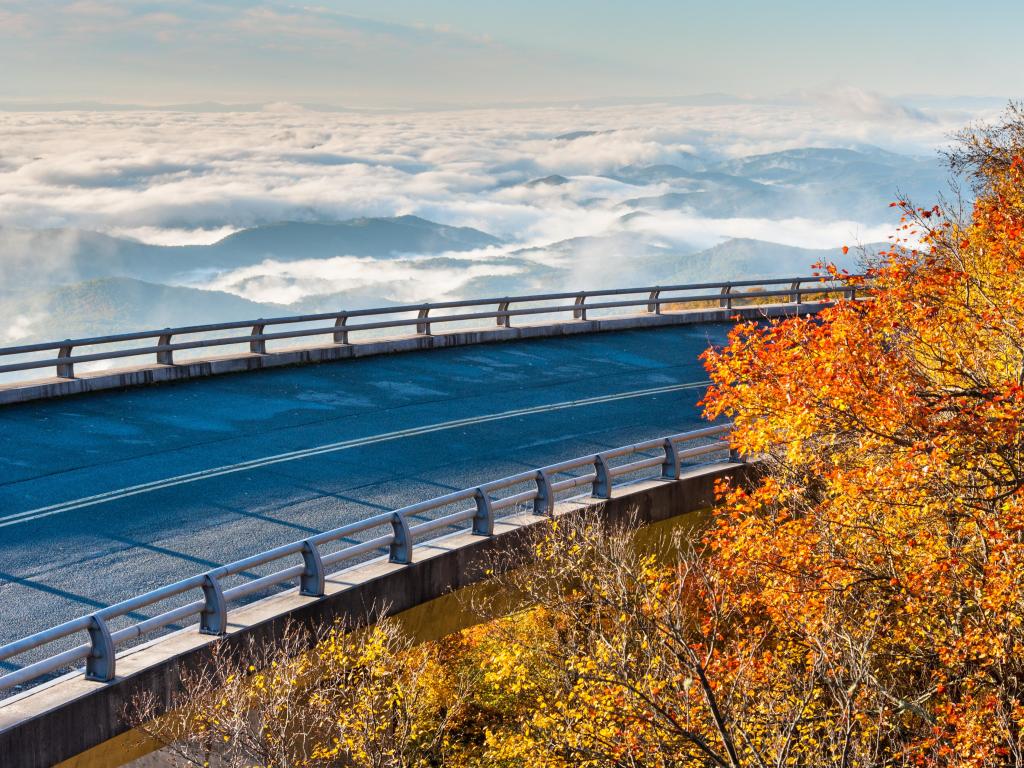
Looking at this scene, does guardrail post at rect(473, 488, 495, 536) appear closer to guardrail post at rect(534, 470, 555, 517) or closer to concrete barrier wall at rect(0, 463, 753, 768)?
concrete barrier wall at rect(0, 463, 753, 768)

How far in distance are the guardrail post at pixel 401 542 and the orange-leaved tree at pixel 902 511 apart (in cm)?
525

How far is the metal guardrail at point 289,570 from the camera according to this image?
11.5 meters

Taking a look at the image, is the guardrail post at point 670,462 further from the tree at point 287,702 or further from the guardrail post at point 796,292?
the guardrail post at point 796,292

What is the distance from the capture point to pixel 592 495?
61.5 feet

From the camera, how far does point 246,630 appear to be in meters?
13.1

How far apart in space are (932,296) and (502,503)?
10.5 metres

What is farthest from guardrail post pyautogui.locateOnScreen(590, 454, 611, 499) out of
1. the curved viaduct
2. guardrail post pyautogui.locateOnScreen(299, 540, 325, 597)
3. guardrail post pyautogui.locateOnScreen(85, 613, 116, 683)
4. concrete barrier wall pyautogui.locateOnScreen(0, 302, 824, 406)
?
concrete barrier wall pyautogui.locateOnScreen(0, 302, 824, 406)

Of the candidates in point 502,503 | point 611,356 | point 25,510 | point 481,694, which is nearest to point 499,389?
point 611,356

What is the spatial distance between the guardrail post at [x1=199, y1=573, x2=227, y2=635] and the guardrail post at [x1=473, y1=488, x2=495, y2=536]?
177 inches

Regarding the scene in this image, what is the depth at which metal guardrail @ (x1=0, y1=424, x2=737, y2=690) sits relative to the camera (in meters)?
11.5

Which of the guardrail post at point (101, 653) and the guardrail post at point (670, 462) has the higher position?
the guardrail post at point (101, 653)

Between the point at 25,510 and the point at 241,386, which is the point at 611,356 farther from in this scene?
the point at 25,510

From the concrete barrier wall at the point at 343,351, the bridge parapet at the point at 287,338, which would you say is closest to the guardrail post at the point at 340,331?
the bridge parapet at the point at 287,338

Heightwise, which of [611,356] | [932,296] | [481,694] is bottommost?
[481,694]
